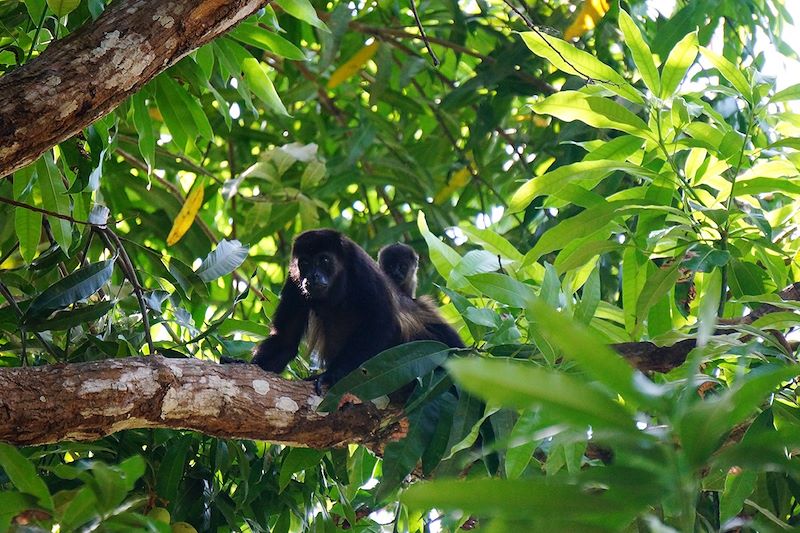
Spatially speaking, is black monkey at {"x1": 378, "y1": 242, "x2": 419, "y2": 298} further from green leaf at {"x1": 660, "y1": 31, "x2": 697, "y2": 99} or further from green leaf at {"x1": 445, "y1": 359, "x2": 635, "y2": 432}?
green leaf at {"x1": 445, "y1": 359, "x2": 635, "y2": 432}

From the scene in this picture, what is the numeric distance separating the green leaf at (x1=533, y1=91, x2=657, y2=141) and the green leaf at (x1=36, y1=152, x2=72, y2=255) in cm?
165

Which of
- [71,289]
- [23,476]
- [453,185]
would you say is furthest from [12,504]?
[453,185]

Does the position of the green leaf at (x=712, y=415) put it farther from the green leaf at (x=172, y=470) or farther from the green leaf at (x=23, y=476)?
the green leaf at (x=172, y=470)

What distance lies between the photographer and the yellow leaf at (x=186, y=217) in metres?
4.75

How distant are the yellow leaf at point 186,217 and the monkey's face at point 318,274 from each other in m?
0.58

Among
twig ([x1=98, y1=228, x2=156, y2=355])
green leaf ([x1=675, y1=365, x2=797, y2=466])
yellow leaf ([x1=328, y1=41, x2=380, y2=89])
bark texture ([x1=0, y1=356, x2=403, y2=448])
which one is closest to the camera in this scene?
green leaf ([x1=675, y1=365, x2=797, y2=466])

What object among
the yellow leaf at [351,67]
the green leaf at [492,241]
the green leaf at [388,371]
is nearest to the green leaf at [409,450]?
the green leaf at [388,371]

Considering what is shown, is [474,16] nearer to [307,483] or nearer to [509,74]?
[509,74]

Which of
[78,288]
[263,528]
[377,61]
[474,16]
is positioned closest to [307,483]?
[263,528]

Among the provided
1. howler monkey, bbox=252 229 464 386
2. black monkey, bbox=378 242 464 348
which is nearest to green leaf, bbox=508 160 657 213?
howler monkey, bbox=252 229 464 386

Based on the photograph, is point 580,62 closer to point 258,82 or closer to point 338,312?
point 258,82

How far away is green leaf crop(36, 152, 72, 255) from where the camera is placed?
3.26m

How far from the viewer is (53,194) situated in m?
3.28

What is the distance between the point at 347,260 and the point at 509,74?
64.1 inches
